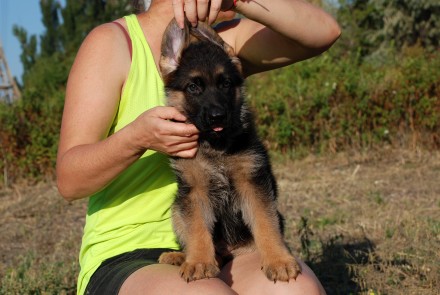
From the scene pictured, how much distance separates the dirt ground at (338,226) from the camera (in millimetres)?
4266

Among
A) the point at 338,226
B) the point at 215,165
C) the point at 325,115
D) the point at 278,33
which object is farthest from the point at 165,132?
the point at 325,115

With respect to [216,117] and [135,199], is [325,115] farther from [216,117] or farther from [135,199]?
[216,117]

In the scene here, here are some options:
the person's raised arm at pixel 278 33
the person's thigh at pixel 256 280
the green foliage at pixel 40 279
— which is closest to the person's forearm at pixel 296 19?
the person's raised arm at pixel 278 33

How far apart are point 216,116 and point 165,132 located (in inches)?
9.0

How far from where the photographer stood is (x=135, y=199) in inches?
121

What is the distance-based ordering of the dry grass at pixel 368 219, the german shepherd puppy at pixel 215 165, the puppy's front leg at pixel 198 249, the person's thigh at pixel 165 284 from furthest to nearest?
the dry grass at pixel 368 219 < the german shepherd puppy at pixel 215 165 < the puppy's front leg at pixel 198 249 < the person's thigh at pixel 165 284

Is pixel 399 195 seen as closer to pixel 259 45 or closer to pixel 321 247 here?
pixel 321 247

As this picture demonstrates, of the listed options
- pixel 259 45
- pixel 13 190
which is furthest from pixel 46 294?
pixel 13 190

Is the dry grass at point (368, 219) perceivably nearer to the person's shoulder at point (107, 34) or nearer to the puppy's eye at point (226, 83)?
the puppy's eye at point (226, 83)

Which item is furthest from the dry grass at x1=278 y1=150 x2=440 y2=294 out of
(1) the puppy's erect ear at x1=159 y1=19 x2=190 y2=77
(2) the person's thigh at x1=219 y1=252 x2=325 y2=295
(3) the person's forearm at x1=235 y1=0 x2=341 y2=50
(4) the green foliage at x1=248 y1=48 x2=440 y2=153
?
(1) the puppy's erect ear at x1=159 y1=19 x2=190 y2=77

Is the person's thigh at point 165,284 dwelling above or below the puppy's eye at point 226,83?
below

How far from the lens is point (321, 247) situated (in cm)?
489

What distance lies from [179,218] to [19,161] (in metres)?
6.53

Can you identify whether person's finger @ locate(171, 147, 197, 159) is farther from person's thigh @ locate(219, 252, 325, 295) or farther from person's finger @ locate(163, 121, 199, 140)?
person's thigh @ locate(219, 252, 325, 295)
